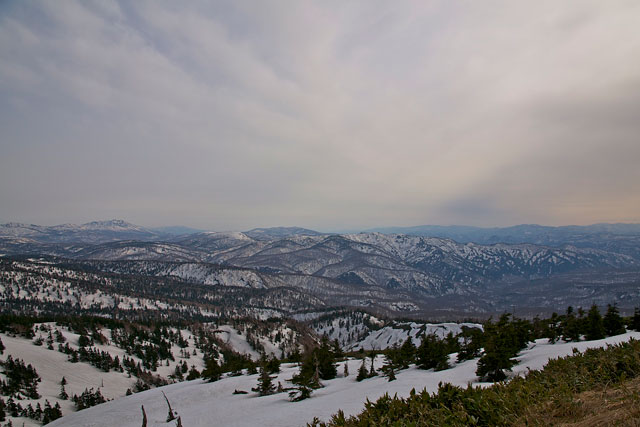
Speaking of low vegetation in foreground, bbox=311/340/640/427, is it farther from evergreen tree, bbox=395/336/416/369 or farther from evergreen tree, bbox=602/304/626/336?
evergreen tree, bbox=602/304/626/336

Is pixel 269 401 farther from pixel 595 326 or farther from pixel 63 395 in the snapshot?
pixel 63 395

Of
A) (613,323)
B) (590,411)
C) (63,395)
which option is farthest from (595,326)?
(63,395)

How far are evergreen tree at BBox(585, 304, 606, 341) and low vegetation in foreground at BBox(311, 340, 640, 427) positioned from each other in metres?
36.8

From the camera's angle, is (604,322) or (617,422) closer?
(617,422)

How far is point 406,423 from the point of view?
7941 mm

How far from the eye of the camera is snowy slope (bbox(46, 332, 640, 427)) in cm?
2736

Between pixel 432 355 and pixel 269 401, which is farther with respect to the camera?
pixel 432 355

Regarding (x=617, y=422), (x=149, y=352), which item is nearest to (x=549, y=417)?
(x=617, y=422)

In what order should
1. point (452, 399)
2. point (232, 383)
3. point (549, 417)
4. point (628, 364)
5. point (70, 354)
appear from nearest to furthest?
point (549, 417)
point (452, 399)
point (628, 364)
point (232, 383)
point (70, 354)

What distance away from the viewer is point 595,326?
37.2 meters

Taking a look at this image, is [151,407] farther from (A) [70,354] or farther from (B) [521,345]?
(A) [70,354]

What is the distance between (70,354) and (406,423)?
204 meters

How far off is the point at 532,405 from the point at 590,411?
1.24 metres

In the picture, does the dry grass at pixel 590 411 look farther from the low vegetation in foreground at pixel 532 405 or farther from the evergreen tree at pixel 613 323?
the evergreen tree at pixel 613 323
